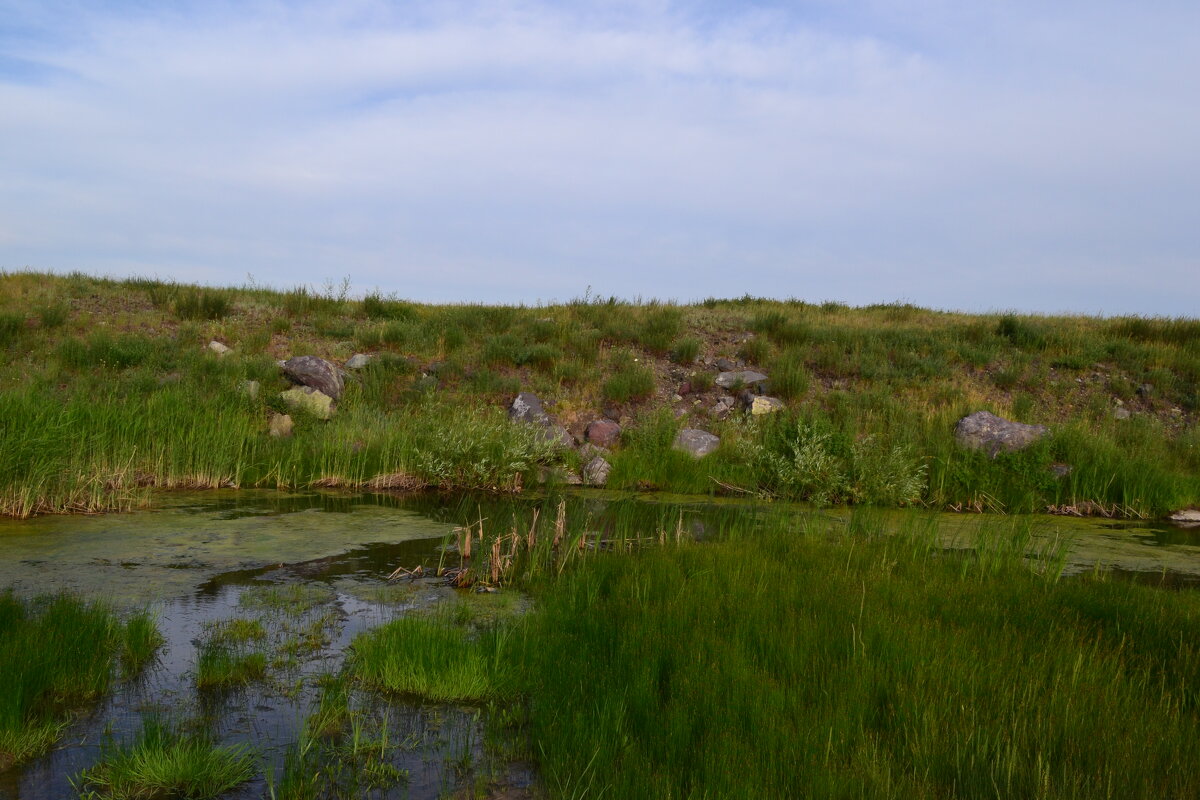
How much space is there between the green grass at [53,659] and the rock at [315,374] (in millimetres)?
9939

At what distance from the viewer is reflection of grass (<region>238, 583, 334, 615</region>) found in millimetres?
6168

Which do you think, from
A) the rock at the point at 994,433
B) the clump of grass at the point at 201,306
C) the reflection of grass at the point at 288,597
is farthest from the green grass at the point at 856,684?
the clump of grass at the point at 201,306

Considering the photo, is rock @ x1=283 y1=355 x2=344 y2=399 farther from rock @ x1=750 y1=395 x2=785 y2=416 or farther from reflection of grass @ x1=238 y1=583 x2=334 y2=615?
reflection of grass @ x1=238 y1=583 x2=334 y2=615

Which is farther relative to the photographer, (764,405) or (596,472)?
(764,405)

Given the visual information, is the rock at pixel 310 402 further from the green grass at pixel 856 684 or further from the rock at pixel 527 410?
the green grass at pixel 856 684

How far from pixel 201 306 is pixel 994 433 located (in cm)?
1699

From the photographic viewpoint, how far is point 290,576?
7.13 m

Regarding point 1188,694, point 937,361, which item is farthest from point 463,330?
point 1188,694

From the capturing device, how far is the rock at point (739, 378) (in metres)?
17.1

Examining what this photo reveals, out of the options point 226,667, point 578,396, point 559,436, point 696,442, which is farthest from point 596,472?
point 226,667

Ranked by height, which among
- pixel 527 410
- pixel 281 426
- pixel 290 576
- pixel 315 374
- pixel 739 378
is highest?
pixel 739 378

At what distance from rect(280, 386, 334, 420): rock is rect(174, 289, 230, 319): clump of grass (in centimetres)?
542

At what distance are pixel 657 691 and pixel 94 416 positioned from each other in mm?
9522

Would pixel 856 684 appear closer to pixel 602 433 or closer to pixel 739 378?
pixel 602 433
